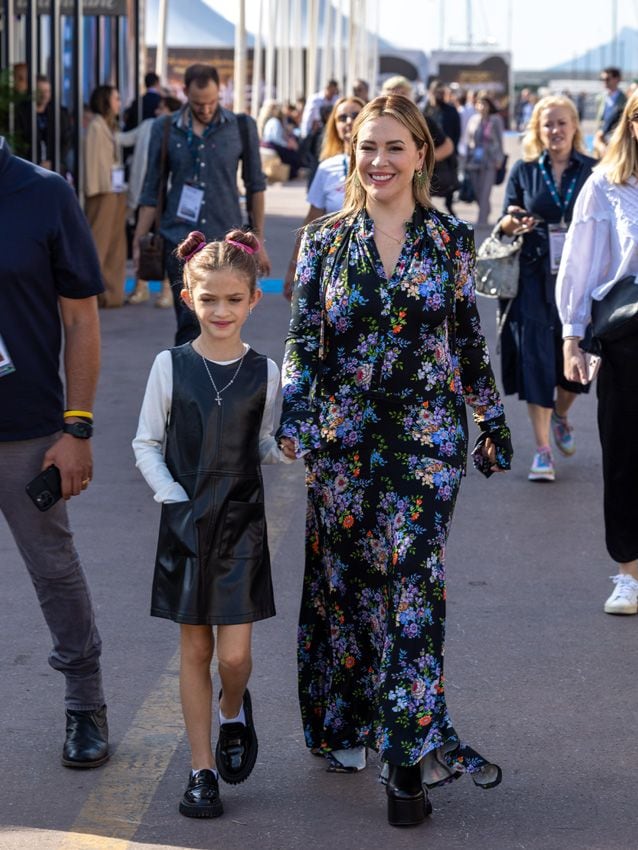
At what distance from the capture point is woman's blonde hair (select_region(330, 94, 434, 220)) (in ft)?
13.5

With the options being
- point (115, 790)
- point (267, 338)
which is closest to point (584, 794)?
point (115, 790)

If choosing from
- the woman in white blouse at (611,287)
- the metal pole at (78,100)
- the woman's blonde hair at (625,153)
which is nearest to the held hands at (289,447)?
the woman in white blouse at (611,287)

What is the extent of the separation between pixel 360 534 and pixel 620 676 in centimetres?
149

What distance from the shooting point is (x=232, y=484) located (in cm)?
393

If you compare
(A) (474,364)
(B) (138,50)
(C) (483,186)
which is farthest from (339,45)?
(A) (474,364)

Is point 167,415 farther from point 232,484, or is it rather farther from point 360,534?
point 360,534

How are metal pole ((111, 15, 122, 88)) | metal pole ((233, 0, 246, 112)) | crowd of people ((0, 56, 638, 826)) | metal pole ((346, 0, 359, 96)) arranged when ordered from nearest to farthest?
crowd of people ((0, 56, 638, 826))
metal pole ((111, 15, 122, 88))
metal pole ((233, 0, 246, 112))
metal pole ((346, 0, 359, 96))

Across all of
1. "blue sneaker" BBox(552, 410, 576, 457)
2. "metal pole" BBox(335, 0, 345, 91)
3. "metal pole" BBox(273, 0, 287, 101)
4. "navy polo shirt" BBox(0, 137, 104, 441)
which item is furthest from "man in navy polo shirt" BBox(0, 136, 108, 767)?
"metal pole" BBox(335, 0, 345, 91)

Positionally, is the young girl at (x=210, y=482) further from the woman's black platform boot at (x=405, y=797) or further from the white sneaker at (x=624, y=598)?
the white sneaker at (x=624, y=598)

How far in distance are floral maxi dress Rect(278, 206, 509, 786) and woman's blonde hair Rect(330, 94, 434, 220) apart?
0.05 m

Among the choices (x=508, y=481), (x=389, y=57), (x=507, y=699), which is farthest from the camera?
(x=389, y=57)

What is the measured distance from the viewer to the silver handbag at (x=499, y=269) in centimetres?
779

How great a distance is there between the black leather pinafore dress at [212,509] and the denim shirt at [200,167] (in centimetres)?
481

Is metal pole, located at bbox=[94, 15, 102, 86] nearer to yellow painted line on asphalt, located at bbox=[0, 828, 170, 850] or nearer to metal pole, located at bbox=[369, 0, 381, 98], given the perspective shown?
yellow painted line on asphalt, located at bbox=[0, 828, 170, 850]
